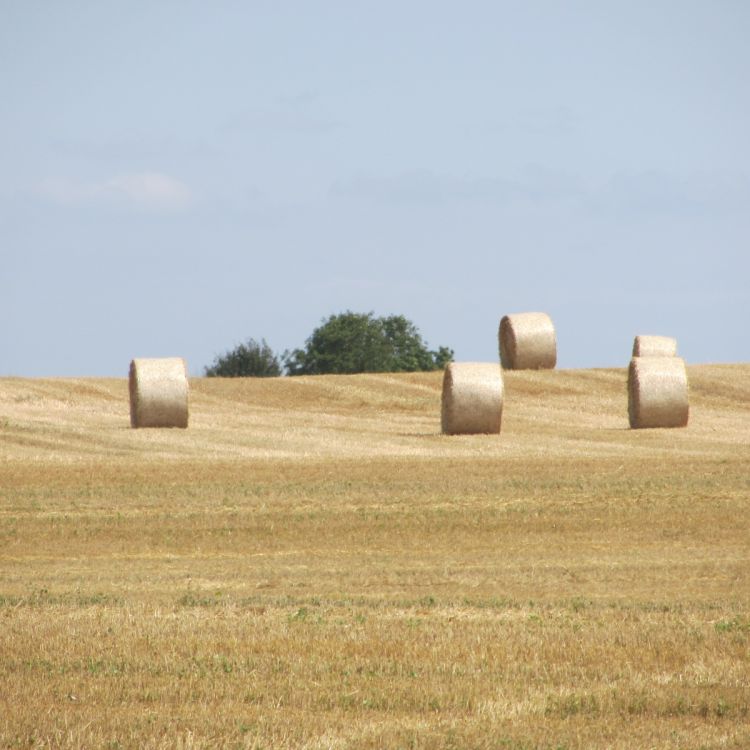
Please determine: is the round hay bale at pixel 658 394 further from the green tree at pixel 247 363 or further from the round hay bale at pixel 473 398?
the green tree at pixel 247 363

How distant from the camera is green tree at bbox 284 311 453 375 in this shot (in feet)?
282

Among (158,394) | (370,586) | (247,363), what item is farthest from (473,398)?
(247,363)

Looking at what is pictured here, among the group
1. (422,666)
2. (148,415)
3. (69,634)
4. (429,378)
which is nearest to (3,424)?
(148,415)

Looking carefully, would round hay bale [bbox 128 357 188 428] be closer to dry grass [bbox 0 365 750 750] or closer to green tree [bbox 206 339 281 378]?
dry grass [bbox 0 365 750 750]

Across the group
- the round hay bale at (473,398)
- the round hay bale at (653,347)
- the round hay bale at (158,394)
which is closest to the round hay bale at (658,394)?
the round hay bale at (473,398)

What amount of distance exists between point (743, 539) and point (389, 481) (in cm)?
680

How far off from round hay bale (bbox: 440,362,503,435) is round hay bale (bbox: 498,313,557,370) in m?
14.2

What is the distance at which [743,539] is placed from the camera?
1934cm

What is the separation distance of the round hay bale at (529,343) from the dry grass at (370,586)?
38.0 ft

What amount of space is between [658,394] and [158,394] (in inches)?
448

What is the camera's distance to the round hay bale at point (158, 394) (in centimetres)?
3294

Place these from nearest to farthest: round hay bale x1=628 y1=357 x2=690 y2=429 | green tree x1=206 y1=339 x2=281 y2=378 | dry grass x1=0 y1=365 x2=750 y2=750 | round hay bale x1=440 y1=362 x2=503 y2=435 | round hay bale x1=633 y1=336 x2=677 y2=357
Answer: dry grass x1=0 y1=365 x2=750 y2=750, round hay bale x1=440 y1=362 x2=503 y2=435, round hay bale x1=628 y1=357 x2=690 y2=429, round hay bale x1=633 y1=336 x2=677 y2=357, green tree x1=206 y1=339 x2=281 y2=378

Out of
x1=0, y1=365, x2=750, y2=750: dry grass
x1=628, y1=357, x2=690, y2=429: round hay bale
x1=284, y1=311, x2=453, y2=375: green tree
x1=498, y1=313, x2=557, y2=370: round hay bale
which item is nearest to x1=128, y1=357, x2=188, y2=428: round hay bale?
x1=0, y1=365, x2=750, y2=750: dry grass

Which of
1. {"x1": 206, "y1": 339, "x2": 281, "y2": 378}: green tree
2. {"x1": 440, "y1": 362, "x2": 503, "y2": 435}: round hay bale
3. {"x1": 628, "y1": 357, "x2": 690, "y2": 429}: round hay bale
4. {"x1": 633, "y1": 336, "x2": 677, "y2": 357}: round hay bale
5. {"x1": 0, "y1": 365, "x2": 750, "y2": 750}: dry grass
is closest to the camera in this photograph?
{"x1": 0, "y1": 365, "x2": 750, "y2": 750}: dry grass
